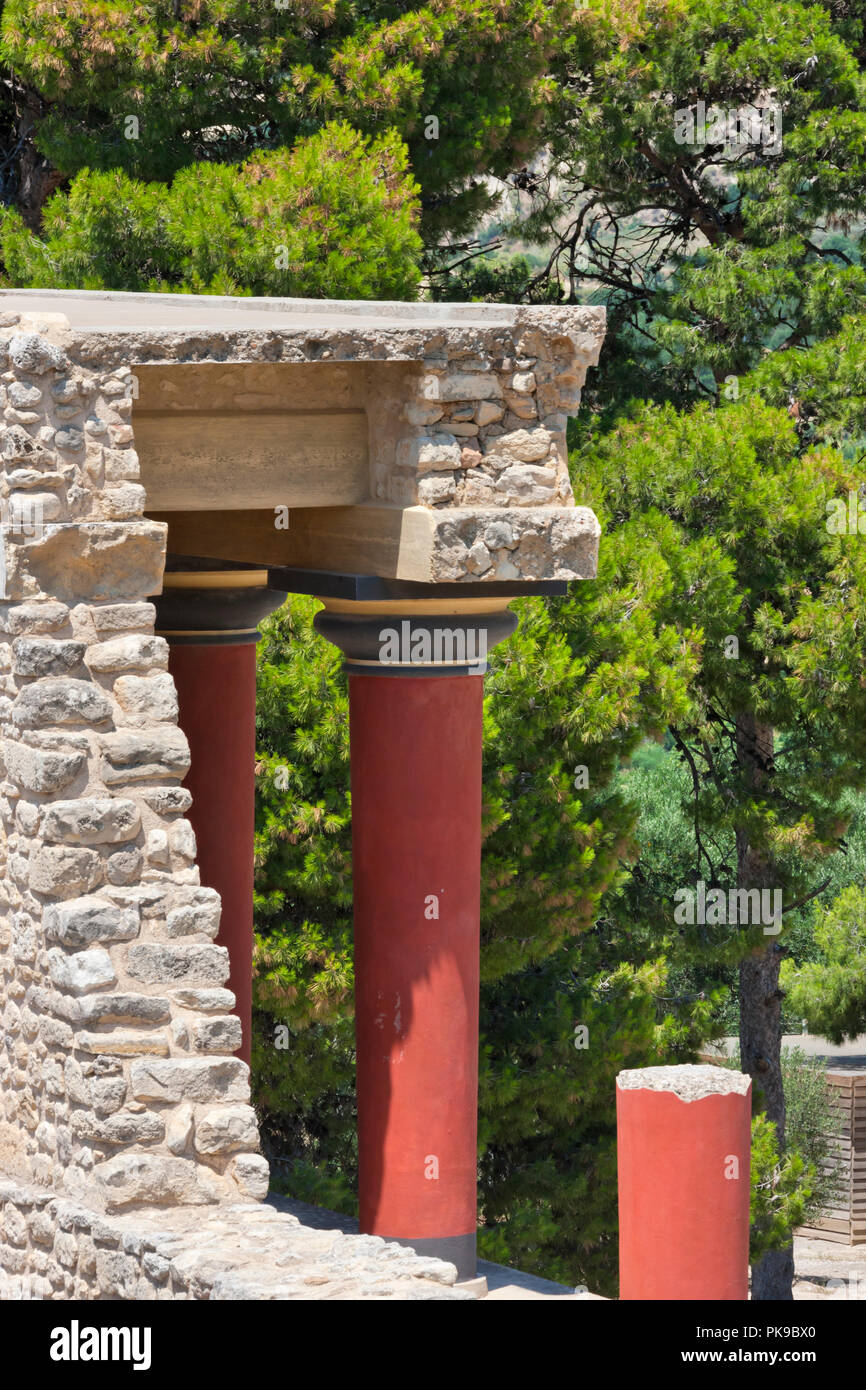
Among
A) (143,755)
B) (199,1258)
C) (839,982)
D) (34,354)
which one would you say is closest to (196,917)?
(143,755)

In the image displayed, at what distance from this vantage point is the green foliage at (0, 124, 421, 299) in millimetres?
13180

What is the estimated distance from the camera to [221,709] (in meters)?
9.39

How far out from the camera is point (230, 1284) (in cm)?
468

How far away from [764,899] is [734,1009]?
44.1ft

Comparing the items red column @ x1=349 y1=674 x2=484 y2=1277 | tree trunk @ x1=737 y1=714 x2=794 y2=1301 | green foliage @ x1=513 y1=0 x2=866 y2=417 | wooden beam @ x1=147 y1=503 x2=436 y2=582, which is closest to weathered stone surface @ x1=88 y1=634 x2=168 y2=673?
wooden beam @ x1=147 y1=503 x2=436 y2=582

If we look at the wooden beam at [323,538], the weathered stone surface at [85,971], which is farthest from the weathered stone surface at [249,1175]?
the wooden beam at [323,538]

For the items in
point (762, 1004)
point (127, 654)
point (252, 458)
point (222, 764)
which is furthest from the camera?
point (762, 1004)

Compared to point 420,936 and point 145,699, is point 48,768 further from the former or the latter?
point 420,936

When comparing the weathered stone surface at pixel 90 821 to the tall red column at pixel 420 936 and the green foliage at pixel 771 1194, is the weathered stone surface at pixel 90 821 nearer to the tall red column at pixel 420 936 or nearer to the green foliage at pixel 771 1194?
the tall red column at pixel 420 936

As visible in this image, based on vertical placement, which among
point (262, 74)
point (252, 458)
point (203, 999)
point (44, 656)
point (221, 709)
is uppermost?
point (262, 74)

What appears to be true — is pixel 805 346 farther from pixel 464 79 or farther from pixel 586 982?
pixel 586 982

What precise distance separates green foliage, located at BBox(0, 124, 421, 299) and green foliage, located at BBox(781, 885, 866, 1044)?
21.7 feet

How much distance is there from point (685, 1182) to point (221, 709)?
4.15 meters

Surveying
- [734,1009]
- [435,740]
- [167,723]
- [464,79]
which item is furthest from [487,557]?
[734,1009]
